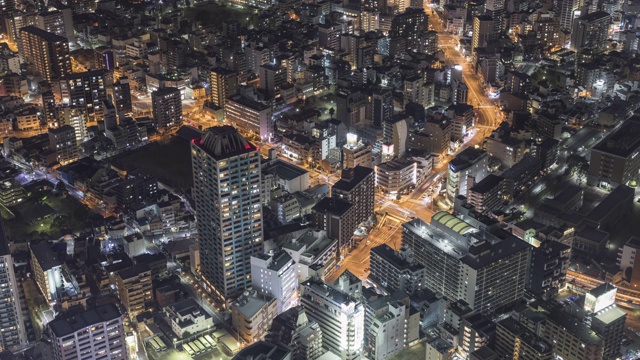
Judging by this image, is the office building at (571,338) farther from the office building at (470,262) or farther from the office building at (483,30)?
the office building at (483,30)

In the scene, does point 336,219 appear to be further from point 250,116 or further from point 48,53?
point 48,53

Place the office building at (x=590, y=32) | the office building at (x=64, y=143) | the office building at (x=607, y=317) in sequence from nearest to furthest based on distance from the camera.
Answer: the office building at (x=607, y=317) < the office building at (x=64, y=143) < the office building at (x=590, y=32)

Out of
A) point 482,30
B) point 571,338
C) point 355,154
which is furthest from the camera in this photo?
point 482,30

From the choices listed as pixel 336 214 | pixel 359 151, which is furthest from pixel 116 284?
pixel 359 151

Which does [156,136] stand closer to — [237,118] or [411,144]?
[237,118]

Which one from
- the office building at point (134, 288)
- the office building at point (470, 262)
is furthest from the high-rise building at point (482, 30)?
the office building at point (134, 288)

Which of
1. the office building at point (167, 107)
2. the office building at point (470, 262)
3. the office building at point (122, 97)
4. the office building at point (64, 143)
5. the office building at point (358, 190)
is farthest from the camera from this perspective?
the office building at point (122, 97)

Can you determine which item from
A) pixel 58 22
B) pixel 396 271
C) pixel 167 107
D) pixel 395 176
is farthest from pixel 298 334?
pixel 58 22
